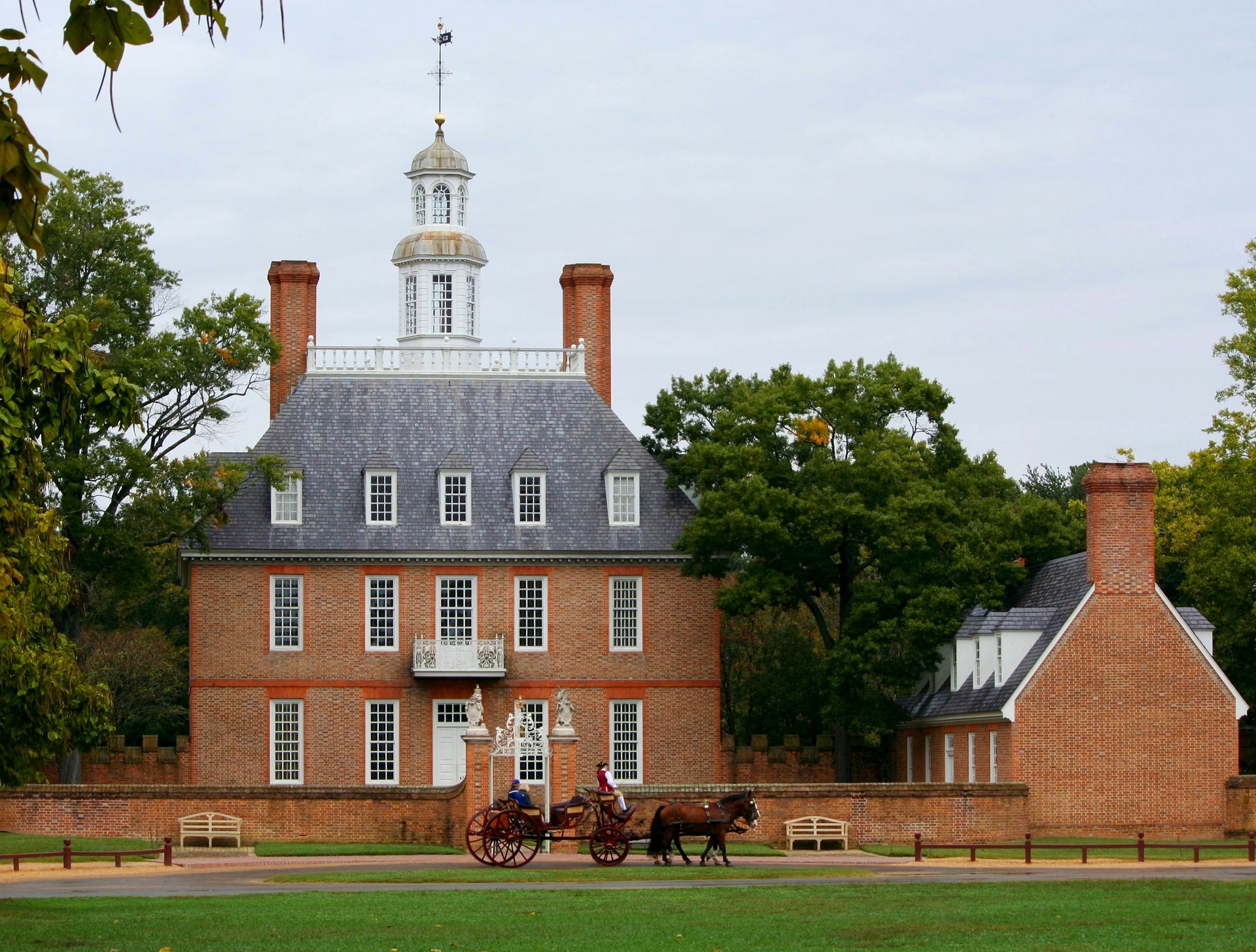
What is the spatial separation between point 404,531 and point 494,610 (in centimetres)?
288

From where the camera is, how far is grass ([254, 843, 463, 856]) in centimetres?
3192

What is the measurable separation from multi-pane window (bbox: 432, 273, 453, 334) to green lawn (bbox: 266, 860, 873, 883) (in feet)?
81.1

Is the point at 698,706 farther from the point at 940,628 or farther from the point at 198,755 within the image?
the point at 198,755

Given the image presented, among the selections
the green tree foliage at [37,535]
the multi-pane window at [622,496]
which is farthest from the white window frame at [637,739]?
the green tree foliage at [37,535]

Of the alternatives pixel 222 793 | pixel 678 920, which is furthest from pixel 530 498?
pixel 678 920

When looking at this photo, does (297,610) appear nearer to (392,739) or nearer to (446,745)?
(392,739)

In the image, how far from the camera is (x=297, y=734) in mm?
43719

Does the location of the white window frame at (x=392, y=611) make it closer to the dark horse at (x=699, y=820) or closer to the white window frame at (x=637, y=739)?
the white window frame at (x=637, y=739)

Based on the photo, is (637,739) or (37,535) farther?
(637,739)

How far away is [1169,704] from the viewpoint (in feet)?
121

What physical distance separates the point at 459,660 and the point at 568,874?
1822cm

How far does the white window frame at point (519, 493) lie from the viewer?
45375 millimetres

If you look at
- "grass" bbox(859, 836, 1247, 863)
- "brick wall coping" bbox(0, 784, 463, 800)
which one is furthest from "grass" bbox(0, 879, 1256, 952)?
"brick wall coping" bbox(0, 784, 463, 800)

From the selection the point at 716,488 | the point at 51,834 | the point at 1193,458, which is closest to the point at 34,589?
the point at 51,834
